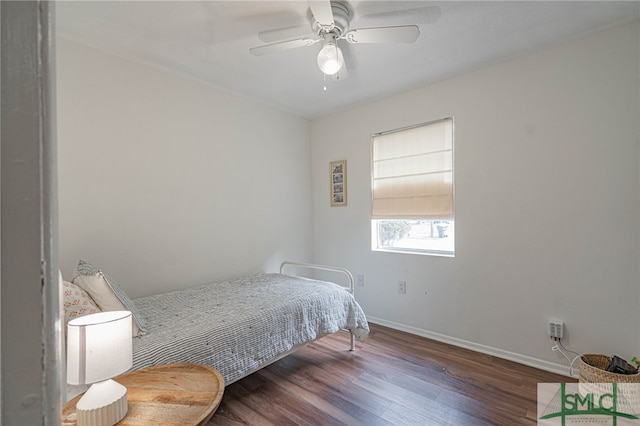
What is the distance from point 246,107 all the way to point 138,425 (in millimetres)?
2927

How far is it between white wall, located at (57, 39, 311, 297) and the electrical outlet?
259 centimetres

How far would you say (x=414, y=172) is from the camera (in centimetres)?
313

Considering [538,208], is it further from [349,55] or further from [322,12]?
[322,12]

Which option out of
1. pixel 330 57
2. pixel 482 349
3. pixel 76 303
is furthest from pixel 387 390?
pixel 330 57

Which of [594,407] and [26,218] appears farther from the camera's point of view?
[594,407]

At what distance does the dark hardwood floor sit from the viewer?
1.85 metres

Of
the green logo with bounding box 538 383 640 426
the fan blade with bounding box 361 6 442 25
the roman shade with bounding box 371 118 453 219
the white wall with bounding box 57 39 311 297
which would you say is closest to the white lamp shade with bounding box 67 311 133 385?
the white wall with bounding box 57 39 311 297

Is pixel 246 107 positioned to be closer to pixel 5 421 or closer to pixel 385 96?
pixel 385 96

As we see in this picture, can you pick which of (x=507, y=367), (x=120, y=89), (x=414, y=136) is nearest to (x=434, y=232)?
(x=414, y=136)

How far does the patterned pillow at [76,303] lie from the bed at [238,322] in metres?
0.19

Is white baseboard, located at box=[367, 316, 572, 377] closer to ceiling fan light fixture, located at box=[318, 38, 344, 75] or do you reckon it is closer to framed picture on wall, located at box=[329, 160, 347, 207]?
framed picture on wall, located at box=[329, 160, 347, 207]

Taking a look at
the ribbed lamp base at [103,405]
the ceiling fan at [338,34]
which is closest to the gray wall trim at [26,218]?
the ribbed lamp base at [103,405]

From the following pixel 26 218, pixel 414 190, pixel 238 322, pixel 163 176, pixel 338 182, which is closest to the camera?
pixel 26 218

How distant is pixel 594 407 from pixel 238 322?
2.26m
